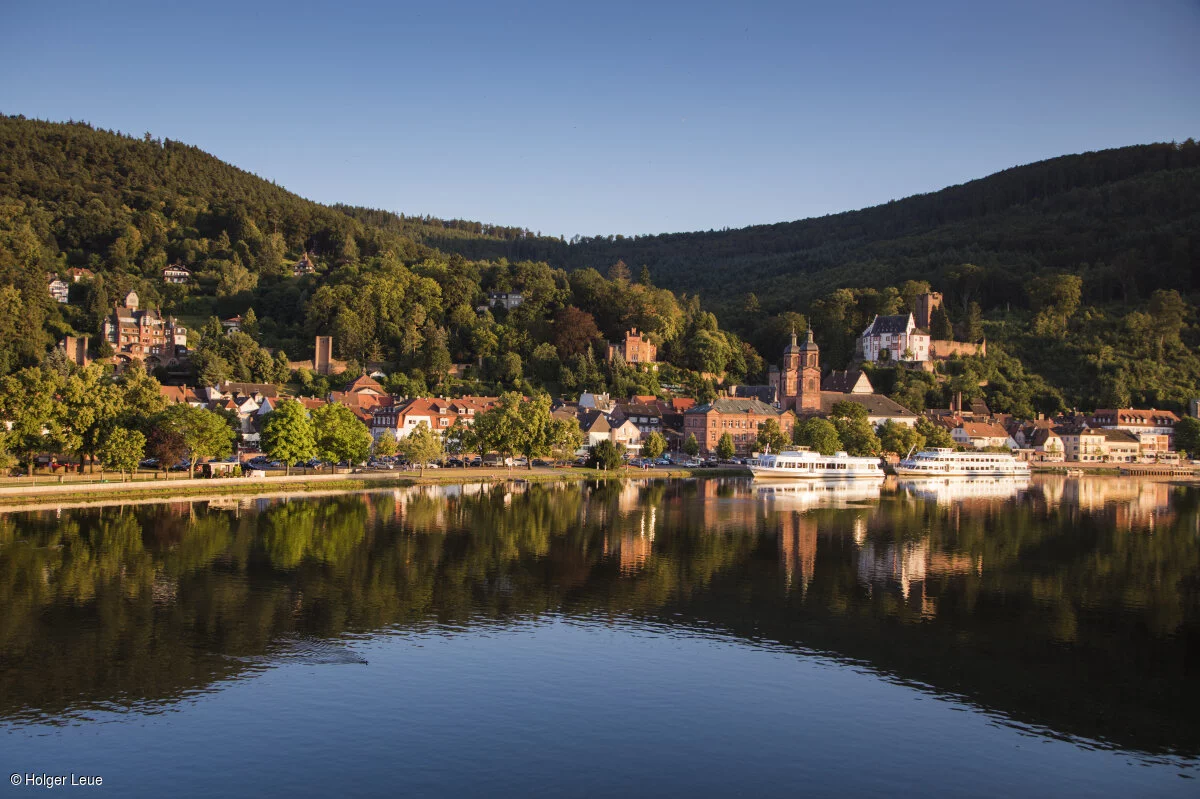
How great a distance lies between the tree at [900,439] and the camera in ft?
261

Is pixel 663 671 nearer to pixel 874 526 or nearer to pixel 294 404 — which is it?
pixel 874 526

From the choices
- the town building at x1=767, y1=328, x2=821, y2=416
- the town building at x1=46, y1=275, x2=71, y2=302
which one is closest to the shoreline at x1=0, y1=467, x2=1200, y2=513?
the town building at x1=767, y1=328, x2=821, y2=416

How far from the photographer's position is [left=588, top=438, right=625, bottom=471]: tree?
218 ft

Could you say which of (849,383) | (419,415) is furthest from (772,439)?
(419,415)

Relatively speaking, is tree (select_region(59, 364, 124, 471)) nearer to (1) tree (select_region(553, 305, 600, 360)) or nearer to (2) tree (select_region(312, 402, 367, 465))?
(2) tree (select_region(312, 402, 367, 465))

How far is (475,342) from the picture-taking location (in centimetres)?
9188

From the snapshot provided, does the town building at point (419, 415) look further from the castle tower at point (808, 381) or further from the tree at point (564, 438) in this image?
the castle tower at point (808, 381)

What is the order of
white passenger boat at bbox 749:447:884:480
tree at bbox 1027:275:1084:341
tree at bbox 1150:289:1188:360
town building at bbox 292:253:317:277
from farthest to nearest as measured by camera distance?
town building at bbox 292:253:317:277
tree at bbox 1027:275:1084:341
tree at bbox 1150:289:1188:360
white passenger boat at bbox 749:447:884:480

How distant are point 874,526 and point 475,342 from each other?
182 feet

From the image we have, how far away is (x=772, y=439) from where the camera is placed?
76562 mm

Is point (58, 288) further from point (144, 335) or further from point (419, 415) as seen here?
point (419, 415)

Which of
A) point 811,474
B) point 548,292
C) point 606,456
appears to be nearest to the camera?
point 606,456

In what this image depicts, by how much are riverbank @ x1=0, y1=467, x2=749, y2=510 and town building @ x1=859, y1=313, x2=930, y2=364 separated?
39.9 m

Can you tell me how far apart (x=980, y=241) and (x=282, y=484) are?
113 metres
